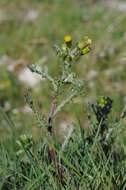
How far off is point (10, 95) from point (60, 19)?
148cm

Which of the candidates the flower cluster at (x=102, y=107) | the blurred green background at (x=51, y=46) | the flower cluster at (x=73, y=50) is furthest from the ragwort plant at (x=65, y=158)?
the blurred green background at (x=51, y=46)

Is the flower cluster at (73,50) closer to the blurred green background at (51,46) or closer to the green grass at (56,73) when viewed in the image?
the green grass at (56,73)

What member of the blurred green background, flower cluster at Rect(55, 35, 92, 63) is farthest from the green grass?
flower cluster at Rect(55, 35, 92, 63)

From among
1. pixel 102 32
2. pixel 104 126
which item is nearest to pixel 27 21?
pixel 102 32

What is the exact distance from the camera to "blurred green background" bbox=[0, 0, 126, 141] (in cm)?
583

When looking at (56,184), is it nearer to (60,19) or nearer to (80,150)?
(80,150)

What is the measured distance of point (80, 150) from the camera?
2.56 m

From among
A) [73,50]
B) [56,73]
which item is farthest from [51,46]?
[73,50]

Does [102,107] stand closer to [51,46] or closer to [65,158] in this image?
[65,158]

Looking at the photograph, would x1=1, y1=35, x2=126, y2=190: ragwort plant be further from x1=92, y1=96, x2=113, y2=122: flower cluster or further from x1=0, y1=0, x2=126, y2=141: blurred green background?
x1=0, y1=0, x2=126, y2=141: blurred green background

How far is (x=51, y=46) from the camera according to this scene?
6680mm

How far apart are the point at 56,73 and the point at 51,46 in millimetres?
614

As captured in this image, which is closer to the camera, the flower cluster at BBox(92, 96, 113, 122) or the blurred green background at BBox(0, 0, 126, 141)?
the flower cluster at BBox(92, 96, 113, 122)

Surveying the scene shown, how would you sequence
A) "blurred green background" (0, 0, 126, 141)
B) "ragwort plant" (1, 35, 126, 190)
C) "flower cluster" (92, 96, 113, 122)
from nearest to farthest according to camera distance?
"ragwort plant" (1, 35, 126, 190)
"flower cluster" (92, 96, 113, 122)
"blurred green background" (0, 0, 126, 141)
